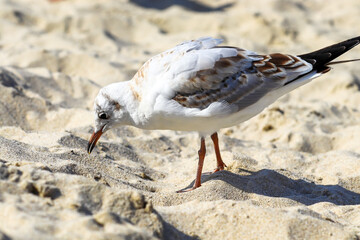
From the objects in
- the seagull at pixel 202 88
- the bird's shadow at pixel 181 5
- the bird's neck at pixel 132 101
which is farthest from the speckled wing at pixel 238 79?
the bird's shadow at pixel 181 5

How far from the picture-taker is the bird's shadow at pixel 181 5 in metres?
11.0

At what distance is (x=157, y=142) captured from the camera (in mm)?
5336

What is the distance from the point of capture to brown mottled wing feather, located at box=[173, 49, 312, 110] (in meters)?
4.12

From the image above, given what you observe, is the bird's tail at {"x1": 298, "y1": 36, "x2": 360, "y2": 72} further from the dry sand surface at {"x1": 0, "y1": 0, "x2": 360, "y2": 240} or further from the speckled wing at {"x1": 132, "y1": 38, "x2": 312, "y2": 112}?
the dry sand surface at {"x1": 0, "y1": 0, "x2": 360, "y2": 240}

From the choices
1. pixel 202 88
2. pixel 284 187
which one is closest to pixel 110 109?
pixel 202 88

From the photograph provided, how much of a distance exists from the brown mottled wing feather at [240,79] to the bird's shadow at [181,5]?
676 centimetres

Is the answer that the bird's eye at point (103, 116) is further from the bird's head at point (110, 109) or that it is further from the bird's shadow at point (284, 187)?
the bird's shadow at point (284, 187)

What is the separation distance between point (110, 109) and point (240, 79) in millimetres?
1153

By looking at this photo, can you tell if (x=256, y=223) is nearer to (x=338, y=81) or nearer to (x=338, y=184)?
(x=338, y=184)

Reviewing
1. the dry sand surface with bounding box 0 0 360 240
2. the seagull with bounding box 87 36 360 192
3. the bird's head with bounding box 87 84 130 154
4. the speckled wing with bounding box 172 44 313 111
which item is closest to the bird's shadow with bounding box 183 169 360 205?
the dry sand surface with bounding box 0 0 360 240

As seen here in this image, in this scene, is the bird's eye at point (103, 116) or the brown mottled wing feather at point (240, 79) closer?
the brown mottled wing feather at point (240, 79)

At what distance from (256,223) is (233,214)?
0.52ft

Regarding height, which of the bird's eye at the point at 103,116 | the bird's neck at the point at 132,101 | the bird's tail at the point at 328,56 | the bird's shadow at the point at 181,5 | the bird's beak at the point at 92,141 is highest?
the bird's tail at the point at 328,56

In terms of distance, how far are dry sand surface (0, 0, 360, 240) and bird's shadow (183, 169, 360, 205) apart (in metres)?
0.02
